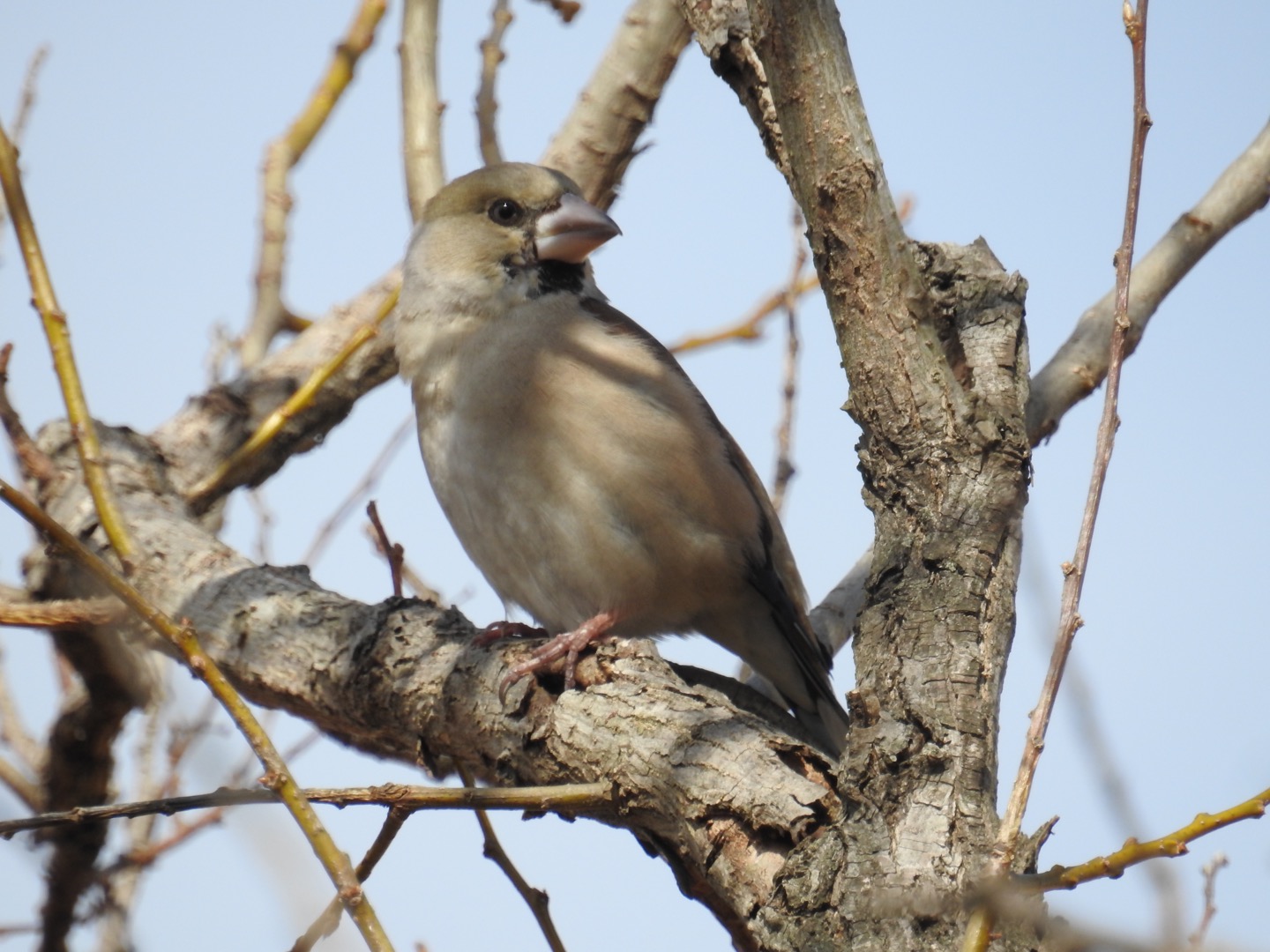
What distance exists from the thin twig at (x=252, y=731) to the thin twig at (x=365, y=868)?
109 mm

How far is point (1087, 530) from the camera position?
1.71 m

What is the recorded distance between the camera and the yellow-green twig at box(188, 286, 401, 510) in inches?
169

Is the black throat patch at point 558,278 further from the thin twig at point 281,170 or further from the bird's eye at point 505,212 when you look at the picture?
the thin twig at point 281,170

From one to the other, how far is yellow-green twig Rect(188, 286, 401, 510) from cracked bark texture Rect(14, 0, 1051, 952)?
1486 millimetres

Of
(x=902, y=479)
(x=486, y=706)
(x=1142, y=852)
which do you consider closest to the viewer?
(x=1142, y=852)

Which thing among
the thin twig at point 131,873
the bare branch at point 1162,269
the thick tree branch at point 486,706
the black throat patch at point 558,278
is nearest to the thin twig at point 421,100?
the black throat patch at point 558,278

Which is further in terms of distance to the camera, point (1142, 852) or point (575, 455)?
point (575, 455)

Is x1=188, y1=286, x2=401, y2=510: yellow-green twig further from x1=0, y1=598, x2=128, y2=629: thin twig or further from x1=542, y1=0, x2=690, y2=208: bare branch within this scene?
x1=0, y1=598, x2=128, y2=629: thin twig

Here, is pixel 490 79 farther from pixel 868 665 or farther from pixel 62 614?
pixel 868 665

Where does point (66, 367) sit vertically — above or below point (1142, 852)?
above

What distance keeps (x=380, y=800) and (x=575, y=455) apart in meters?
1.93

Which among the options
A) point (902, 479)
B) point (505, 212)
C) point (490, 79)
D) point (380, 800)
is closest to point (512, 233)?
point (505, 212)

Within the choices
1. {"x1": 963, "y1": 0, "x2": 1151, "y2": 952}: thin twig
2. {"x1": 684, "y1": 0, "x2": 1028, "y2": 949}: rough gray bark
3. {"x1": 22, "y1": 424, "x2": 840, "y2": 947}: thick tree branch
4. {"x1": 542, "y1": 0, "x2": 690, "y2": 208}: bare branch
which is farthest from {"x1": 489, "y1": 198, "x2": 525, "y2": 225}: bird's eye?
{"x1": 963, "y1": 0, "x2": 1151, "y2": 952}: thin twig

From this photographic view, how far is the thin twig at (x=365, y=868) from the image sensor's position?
2.15m
